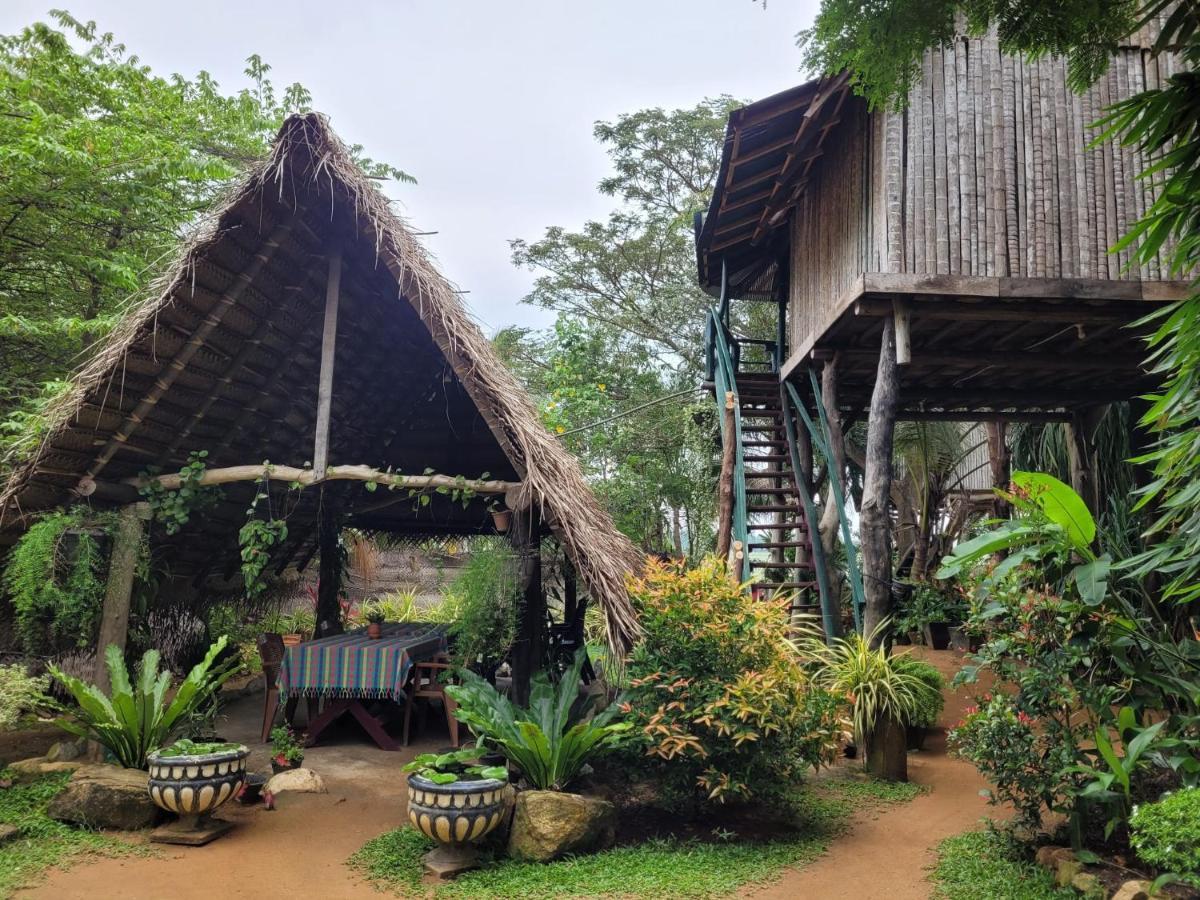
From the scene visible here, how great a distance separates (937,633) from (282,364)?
869 cm

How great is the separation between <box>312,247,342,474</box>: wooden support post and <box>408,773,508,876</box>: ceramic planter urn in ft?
8.05

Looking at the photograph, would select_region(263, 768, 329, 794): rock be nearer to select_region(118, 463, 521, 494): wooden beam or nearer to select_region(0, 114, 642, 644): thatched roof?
select_region(118, 463, 521, 494): wooden beam

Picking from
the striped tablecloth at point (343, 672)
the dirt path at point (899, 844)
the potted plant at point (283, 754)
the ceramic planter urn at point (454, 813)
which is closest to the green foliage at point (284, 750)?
the potted plant at point (283, 754)

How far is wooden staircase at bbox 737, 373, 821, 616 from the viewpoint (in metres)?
8.41

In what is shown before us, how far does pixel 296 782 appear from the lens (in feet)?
17.9

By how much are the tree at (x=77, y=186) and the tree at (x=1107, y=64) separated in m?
6.41

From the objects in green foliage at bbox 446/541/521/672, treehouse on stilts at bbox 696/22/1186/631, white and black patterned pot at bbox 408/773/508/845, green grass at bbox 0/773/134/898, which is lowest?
green grass at bbox 0/773/134/898

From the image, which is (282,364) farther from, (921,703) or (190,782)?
(921,703)

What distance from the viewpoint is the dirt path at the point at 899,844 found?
A: 13.4ft

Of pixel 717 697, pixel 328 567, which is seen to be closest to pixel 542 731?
pixel 717 697

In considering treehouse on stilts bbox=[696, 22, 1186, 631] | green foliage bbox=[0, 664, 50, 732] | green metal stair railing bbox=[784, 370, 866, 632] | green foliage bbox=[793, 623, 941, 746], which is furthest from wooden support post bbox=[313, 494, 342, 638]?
green metal stair railing bbox=[784, 370, 866, 632]

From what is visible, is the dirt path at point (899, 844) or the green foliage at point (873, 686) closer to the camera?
the dirt path at point (899, 844)

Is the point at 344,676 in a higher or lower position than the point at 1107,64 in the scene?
lower

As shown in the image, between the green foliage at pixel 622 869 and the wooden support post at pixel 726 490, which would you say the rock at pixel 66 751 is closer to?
the green foliage at pixel 622 869
